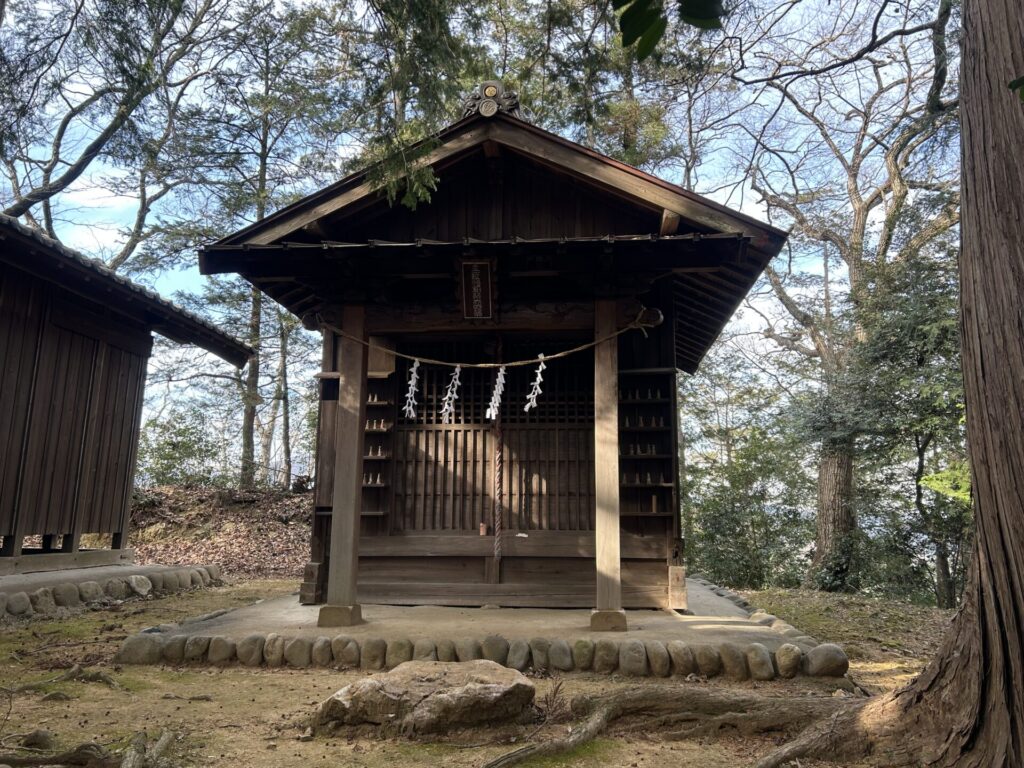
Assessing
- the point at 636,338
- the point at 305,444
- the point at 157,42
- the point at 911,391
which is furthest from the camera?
the point at 305,444

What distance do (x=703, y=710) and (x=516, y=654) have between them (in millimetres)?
1785

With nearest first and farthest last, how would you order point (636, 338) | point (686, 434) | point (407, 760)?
1. point (407, 760)
2. point (636, 338)
3. point (686, 434)

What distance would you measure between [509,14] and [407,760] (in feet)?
58.0

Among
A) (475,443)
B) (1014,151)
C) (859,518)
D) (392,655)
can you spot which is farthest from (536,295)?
(859,518)

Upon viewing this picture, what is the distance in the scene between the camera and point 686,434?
21672 mm

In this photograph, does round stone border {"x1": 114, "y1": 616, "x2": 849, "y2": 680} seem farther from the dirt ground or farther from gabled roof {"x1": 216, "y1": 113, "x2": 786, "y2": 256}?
gabled roof {"x1": 216, "y1": 113, "x2": 786, "y2": 256}

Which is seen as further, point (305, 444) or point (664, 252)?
point (305, 444)

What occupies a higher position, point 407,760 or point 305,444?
point 305,444

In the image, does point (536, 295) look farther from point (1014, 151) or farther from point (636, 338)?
point (1014, 151)

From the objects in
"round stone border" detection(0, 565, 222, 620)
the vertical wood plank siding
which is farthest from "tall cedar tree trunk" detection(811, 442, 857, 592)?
the vertical wood plank siding

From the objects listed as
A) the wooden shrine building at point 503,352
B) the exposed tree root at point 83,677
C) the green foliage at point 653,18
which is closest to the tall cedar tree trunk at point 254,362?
the wooden shrine building at point 503,352

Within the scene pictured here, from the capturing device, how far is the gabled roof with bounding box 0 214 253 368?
7.49 m

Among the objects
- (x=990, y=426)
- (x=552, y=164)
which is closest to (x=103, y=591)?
(x=552, y=164)

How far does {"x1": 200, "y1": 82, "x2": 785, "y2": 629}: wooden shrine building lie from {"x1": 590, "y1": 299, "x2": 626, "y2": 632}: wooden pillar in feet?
0.06
